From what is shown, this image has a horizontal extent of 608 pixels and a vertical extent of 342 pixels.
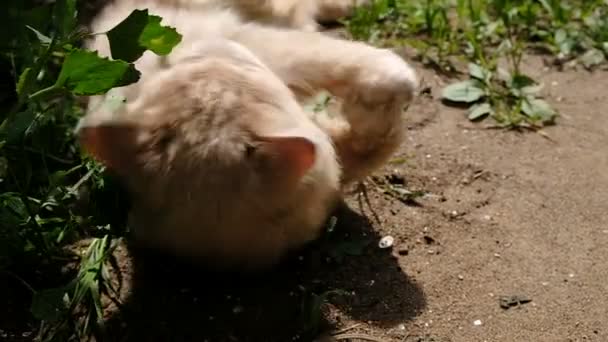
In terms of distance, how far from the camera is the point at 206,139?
2039 millimetres

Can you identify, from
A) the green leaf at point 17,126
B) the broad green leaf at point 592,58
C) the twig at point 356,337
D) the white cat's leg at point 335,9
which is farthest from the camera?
the white cat's leg at point 335,9

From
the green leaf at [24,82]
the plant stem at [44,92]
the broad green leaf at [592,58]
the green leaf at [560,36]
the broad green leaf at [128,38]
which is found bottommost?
the broad green leaf at [592,58]

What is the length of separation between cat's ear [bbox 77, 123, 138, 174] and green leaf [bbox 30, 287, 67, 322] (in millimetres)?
322

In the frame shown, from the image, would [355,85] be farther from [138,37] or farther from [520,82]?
[520,82]

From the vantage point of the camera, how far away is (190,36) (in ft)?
8.43

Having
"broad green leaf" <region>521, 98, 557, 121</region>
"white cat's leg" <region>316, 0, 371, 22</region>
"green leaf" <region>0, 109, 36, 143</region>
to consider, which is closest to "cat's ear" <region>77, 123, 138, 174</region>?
"green leaf" <region>0, 109, 36, 143</region>

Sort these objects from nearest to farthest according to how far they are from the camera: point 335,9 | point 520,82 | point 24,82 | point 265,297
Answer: point 24,82 < point 265,297 < point 520,82 < point 335,9

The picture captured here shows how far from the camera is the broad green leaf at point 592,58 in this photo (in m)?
3.40

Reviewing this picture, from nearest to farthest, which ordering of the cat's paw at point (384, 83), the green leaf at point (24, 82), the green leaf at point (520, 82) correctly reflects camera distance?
the green leaf at point (24, 82), the cat's paw at point (384, 83), the green leaf at point (520, 82)

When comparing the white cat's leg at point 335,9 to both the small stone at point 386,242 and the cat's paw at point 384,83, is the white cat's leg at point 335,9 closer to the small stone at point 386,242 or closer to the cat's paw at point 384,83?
the cat's paw at point 384,83

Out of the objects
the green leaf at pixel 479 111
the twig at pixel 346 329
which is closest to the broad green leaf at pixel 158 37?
the twig at pixel 346 329

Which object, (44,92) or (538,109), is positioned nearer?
(44,92)

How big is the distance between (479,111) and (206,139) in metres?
1.36

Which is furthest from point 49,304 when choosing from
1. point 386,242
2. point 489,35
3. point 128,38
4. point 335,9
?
point 489,35
